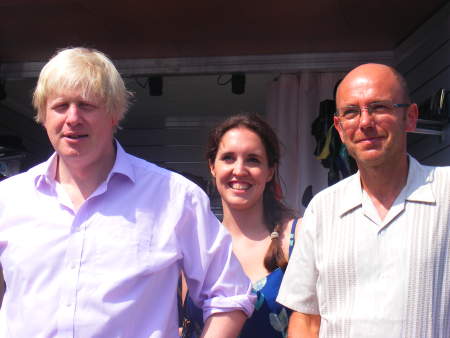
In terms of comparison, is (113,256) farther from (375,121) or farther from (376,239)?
(375,121)

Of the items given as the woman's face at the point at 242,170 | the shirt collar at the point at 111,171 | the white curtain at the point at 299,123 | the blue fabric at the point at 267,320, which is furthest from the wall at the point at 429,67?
the shirt collar at the point at 111,171

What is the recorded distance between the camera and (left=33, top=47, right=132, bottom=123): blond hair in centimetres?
224

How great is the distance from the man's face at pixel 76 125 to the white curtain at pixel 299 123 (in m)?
3.69

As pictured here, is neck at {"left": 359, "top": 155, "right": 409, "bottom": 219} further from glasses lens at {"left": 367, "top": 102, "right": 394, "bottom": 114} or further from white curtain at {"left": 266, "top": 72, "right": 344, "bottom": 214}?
white curtain at {"left": 266, "top": 72, "right": 344, "bottom": 214}

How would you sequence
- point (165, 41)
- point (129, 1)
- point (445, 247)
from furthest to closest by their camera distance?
1. point (165, 41)
2. point (129, 1)
3. point (445, 247)

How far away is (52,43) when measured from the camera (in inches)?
233

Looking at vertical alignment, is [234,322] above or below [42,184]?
below

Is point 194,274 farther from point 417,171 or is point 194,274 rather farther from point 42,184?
point 417,171

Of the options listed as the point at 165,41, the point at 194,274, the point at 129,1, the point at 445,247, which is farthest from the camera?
the point at 165,41

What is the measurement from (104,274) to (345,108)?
2.97ft

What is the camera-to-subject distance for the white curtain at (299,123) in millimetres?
5914

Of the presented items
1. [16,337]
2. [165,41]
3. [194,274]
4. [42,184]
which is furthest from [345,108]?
[165,41]

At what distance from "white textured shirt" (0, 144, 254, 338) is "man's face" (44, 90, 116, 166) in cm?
11

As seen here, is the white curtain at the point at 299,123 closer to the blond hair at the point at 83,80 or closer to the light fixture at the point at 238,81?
the light fixture at the point at 238,81
